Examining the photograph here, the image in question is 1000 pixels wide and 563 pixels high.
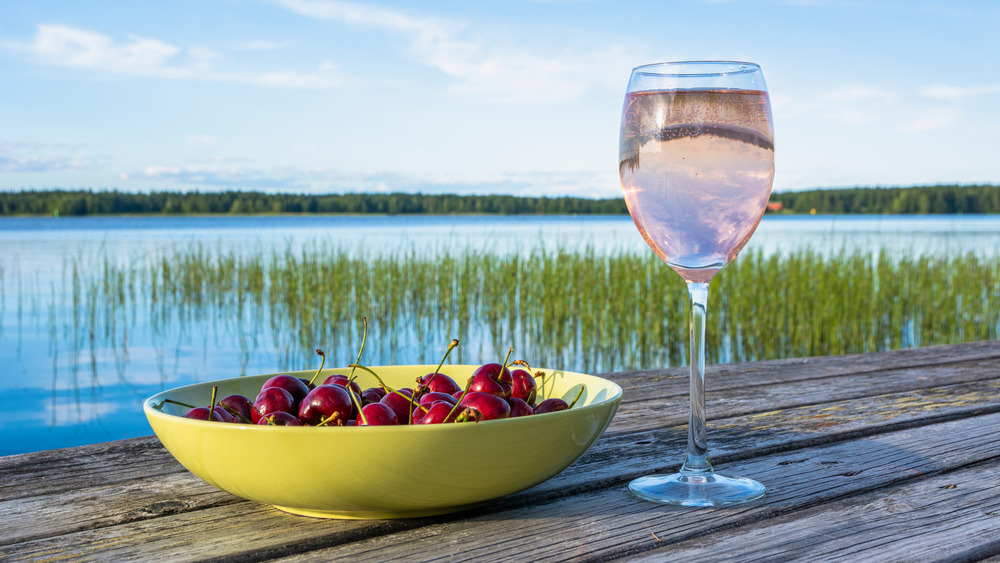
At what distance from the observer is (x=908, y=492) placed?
69cm

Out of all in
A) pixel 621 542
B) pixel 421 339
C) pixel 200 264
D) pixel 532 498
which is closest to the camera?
pixel 621 542

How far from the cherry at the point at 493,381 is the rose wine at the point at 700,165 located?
0.64 feet

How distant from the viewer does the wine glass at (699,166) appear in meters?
0.67

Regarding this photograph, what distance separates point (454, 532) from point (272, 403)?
19 cm

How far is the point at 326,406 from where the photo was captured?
616 millimetres

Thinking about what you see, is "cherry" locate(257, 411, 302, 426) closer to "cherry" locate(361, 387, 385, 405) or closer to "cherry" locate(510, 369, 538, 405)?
"cherry" locate(361, 387, 385, 405)

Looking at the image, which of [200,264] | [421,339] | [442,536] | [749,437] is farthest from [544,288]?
[442,536]

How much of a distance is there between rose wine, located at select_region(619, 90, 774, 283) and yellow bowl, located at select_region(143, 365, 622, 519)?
0.20 m

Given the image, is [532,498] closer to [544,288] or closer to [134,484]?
[134,484]

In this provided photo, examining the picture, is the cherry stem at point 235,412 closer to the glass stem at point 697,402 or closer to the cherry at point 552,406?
the cherry at point 552,406

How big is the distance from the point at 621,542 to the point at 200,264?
6931mm

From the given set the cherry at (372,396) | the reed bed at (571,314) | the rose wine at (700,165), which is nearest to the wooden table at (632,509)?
the cherry at (372,396)

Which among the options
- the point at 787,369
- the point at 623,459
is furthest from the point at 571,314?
the point at 623,459

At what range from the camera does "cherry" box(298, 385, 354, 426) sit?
62 cm
